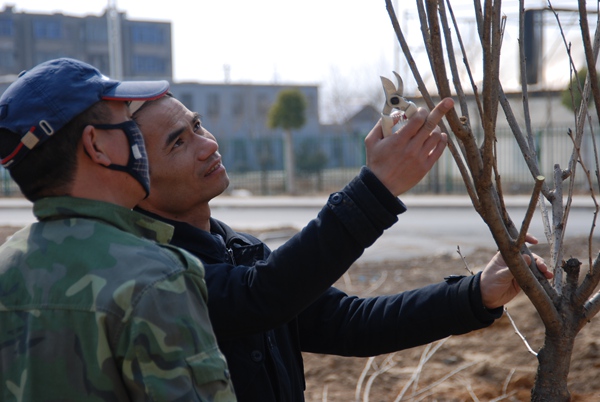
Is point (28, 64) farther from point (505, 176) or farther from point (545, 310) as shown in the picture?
point (545, 310)

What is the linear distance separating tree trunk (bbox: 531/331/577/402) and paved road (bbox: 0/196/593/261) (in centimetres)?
564

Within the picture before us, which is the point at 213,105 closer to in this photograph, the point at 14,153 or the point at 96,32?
the point at 96,32

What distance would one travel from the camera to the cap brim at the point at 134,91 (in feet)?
5.00

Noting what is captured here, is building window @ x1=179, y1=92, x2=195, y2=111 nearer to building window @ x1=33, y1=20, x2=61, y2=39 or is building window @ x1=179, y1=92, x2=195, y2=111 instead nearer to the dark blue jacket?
building window @ x1=33, y1=20, x2=61, y2=39

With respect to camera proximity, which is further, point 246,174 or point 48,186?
point 246,174

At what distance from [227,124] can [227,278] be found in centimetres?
5060

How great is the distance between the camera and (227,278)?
6.28 feet

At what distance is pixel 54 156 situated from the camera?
4.81ft

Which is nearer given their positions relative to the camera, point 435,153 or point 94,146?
point 94,146

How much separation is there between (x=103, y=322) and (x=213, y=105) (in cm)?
5128

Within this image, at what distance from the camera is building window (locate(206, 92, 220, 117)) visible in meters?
51.4

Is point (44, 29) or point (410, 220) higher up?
point (44, 29)

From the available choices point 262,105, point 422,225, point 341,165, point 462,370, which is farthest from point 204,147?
point 262,105

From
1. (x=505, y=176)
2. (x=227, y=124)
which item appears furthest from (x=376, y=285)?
(x=227, y=124)
